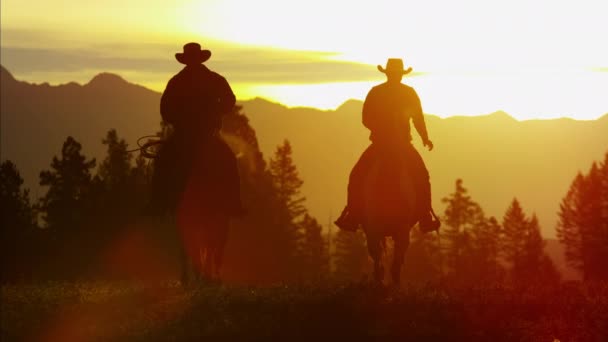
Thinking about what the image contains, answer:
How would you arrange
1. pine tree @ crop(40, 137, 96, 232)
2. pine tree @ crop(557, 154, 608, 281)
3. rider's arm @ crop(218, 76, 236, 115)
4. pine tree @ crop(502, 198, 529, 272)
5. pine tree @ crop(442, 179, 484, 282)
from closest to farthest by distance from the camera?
rider's arm @ crop(218, 76, 236, 115) → pine tree @ crop(40, 137, 96, 232) → pine tree @ crop(557, 154, 608, 281) → pine tree @ crop(502, 198, 529, 272) → pine tree @ crop(442, 179, 484, 282)

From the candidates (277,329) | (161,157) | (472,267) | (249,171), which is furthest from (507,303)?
(472,267)

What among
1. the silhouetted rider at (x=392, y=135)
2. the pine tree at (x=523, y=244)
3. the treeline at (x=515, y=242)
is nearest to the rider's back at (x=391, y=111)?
the silhouetted rider at (x=392, y=135)

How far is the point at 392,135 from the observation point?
21.1m

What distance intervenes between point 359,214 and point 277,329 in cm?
563

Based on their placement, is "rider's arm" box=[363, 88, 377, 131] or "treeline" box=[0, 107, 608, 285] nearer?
"rider's arm" box=[363, 88, 377, 131]

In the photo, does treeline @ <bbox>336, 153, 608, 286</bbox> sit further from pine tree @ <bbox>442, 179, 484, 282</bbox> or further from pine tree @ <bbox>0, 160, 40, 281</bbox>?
pine tree @ <bbox>0, 160, 40, 281</bbox>

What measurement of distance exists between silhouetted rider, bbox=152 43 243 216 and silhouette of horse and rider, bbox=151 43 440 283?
0.06ft

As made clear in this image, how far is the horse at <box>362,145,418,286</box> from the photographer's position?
68.6 ft

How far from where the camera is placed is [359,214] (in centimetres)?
2150

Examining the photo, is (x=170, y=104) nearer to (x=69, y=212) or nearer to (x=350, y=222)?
(x=350, y=222)

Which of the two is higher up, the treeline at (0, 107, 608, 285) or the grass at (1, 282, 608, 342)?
the grass at (1, 282, 608, 342)

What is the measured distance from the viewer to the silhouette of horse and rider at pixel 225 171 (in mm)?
21062

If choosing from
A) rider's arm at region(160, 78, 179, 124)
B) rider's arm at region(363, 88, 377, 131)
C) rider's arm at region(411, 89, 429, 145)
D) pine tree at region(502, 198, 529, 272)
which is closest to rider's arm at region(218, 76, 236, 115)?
rider's arm at region(160, 78, 179, 124)

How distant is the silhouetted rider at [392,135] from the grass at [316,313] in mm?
1905
